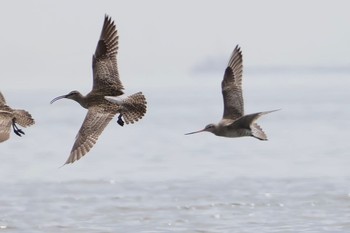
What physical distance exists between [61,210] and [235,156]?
16.6m

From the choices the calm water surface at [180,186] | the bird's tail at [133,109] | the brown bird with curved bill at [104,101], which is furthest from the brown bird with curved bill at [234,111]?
the calm water surface at [180,186]

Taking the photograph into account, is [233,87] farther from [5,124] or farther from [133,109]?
[5,124]

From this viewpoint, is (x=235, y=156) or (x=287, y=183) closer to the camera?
(x=287, y=183)

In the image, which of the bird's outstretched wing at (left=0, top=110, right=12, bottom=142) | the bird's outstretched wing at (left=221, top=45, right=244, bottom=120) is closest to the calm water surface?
the bird's outstretched wing at (left=221, top=45, right=244, bottom=120)

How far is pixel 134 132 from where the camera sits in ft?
236

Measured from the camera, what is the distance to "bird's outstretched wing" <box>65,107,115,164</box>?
1437 cm

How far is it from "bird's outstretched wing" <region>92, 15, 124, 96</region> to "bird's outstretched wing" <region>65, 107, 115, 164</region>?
1.45 feet

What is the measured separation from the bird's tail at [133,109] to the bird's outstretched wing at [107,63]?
356 millimetres

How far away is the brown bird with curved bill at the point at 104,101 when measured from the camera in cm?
1439

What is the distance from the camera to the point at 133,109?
14.4 meters

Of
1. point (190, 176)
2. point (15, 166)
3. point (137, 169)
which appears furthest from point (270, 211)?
point (15, 166)

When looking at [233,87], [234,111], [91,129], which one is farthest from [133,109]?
[233,87]

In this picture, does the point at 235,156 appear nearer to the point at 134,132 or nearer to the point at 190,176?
the point at 190,176

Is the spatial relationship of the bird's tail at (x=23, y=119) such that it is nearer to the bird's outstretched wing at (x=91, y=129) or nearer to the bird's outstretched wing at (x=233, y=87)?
the bird's outstretched wing at (x=91, y=129)
